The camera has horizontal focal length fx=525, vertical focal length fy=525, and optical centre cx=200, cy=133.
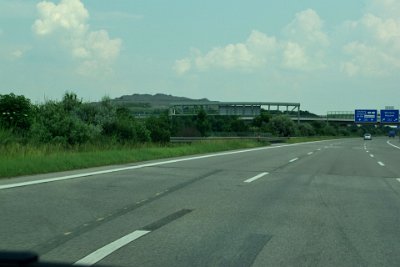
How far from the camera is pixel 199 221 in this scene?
28.0ft

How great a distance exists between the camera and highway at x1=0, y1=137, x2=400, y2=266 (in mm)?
6340

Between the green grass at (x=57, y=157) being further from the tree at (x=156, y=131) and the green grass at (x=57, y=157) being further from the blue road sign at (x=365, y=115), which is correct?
the blue road sign at (x=365, y=115)

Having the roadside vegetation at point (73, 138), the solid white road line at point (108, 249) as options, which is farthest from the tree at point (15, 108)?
the solid white road line at point (108, 249)

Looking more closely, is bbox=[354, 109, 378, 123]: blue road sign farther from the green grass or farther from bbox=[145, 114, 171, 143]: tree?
the green grass

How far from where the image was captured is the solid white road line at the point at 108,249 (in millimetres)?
5918

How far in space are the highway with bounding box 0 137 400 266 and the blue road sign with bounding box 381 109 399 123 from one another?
285 feet

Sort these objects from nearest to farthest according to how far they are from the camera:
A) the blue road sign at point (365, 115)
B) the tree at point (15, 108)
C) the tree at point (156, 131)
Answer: the tree at point (15, 108)
the tree at point (156, 131)
the blue road sign at point (365, 115)

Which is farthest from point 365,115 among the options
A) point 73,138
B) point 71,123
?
point 73,138

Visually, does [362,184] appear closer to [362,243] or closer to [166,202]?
[166,202]

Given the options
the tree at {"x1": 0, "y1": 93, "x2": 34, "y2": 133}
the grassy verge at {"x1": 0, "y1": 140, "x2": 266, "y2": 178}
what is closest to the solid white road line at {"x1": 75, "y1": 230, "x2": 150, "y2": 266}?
the grassy verge at {"x1": 0, "y1": 140, "x2": 266, "y2": 178}

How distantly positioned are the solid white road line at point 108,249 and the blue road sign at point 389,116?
9566cm

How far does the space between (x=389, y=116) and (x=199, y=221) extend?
312 ft

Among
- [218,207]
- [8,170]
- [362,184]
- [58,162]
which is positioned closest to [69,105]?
[58,162]

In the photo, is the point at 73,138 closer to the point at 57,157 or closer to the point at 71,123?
the point at 71,123
